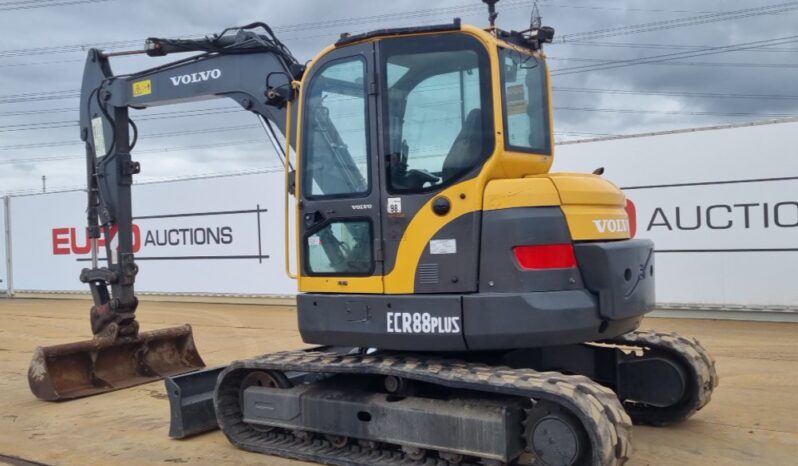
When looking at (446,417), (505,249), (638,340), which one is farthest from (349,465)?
(638,340)

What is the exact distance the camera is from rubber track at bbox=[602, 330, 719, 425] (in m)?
6.39

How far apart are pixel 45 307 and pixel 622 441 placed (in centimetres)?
1865

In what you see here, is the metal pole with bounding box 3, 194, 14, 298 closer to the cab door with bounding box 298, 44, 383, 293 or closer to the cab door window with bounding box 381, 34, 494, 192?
the cab door with bounding box 298, 44, 383, 293

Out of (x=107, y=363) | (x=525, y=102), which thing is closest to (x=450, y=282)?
(x=525, y=102)

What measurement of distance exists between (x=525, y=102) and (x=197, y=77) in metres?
3.65

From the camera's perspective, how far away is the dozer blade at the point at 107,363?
329 inches

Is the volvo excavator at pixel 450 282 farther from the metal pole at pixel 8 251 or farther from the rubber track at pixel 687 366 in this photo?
the metal pole at pixel 8 251

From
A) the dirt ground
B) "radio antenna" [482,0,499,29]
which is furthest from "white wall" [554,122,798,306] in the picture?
"radio antenna" [482,0,499,29]

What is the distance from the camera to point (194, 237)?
750 inches

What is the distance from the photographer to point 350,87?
5.79 meters

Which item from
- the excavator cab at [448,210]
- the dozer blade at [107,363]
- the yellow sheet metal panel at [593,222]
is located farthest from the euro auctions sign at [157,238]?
the yellow sheet metal panel at [593,222]

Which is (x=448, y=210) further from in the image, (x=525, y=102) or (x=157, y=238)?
(x=157, y=238)

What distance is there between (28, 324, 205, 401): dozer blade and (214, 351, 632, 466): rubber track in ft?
9.55

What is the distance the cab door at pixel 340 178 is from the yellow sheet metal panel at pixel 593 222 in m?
1.35
